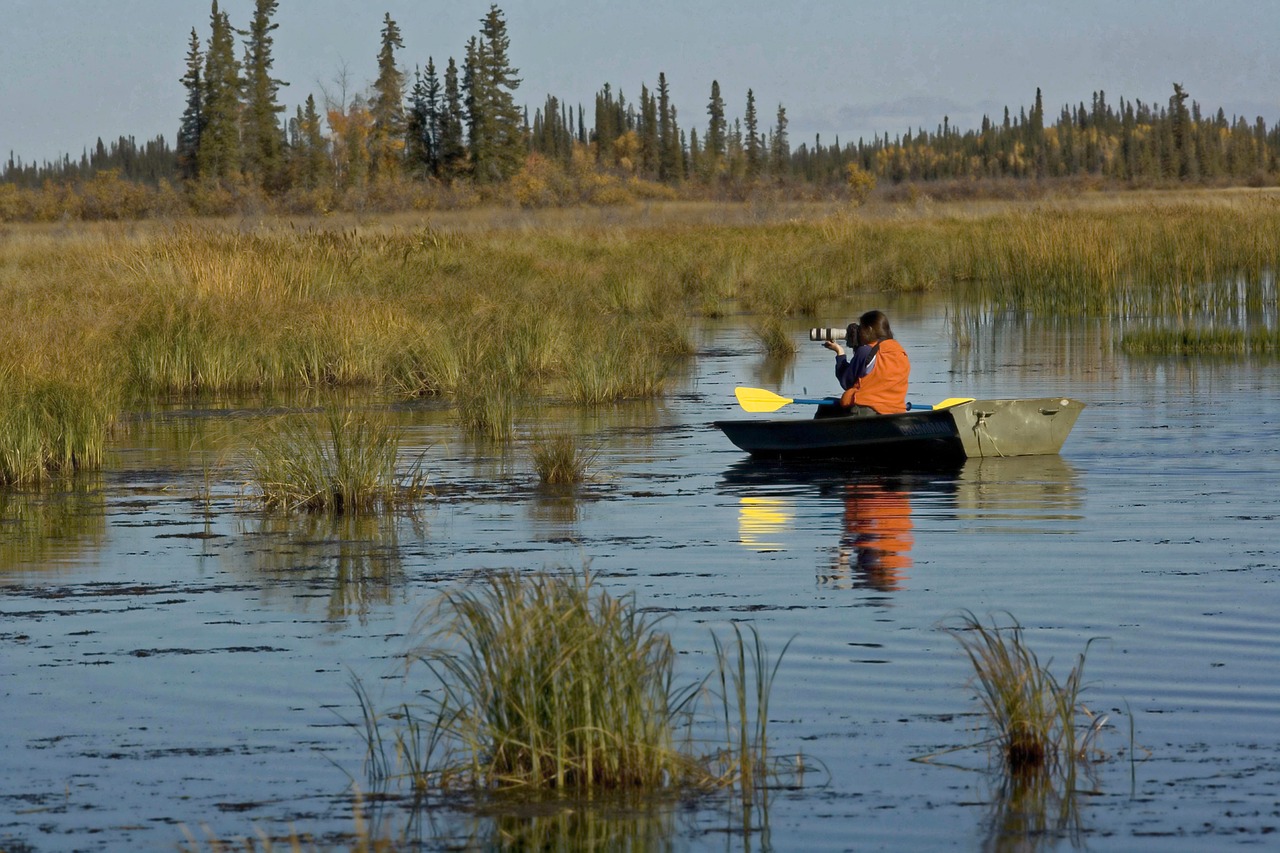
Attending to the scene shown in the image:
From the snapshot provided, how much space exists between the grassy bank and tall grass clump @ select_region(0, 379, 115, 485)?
22 millimetres

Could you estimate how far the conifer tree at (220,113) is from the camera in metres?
82.1

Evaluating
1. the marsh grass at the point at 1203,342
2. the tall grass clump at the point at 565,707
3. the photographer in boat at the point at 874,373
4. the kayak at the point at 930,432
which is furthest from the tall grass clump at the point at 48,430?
the marsh grass at the point at 1203,342

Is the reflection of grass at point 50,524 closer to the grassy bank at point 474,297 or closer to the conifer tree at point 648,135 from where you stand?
the grassy bank at point 474,297

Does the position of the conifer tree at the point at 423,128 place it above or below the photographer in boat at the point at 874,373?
above

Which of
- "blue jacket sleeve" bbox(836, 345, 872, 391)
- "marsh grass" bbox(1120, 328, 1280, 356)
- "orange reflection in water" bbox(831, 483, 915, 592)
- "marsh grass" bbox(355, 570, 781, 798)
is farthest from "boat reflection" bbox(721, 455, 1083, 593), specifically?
"marsh grass" bbox(1120, 328, 1280, 356)

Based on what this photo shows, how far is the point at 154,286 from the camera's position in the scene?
19312mm

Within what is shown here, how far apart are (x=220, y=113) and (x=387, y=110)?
8947 mm

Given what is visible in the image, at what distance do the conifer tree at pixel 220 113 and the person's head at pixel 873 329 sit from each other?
72.4 metres

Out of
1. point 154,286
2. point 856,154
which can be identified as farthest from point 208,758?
point 856,154

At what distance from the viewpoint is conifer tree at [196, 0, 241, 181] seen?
8212 cm

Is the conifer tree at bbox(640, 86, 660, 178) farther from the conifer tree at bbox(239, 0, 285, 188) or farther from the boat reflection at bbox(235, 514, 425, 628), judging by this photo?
the boat reflection at bbox(235, 514, 425, 628)

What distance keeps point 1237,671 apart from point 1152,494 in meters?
4.68

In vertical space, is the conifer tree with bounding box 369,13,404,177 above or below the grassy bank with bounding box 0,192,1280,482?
above

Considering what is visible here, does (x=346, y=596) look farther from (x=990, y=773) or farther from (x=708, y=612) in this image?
(x=990, y=773)
